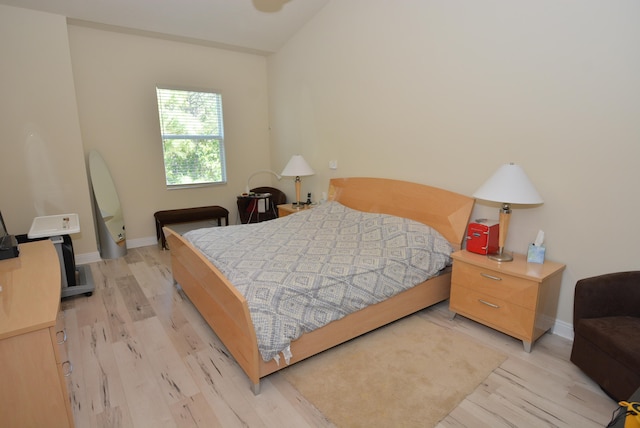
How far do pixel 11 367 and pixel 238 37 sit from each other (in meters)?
4.33

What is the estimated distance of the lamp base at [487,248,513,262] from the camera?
2.47 metres

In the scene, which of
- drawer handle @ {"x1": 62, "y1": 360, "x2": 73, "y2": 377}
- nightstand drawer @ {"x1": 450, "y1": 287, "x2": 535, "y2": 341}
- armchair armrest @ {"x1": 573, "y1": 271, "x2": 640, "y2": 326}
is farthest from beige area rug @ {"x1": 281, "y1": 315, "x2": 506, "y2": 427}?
drawer handle @ {"x1": 62, "y1": 360, "x2": 73, "y2": 377}

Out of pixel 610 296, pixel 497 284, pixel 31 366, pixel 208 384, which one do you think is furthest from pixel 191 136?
pixel 610 296

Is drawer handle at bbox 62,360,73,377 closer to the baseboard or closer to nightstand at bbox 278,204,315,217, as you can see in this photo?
the baseboard

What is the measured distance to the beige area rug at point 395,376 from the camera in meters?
1.79

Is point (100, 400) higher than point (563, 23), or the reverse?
point (563, 23)

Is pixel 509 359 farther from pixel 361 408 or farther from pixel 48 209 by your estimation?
pixel 48 209

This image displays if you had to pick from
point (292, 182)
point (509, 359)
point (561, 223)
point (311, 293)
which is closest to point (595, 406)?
point (509, 359)

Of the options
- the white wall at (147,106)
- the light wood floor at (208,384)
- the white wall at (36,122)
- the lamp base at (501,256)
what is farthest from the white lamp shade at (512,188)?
the white wall at (36,122)

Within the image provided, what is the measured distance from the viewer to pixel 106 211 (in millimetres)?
4094

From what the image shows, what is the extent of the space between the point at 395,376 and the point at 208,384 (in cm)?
113

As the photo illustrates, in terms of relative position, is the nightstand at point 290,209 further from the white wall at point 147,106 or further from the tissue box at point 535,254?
the tissue box at point 535,254

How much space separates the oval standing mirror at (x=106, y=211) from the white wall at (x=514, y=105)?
117 inches

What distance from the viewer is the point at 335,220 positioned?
348 cm
